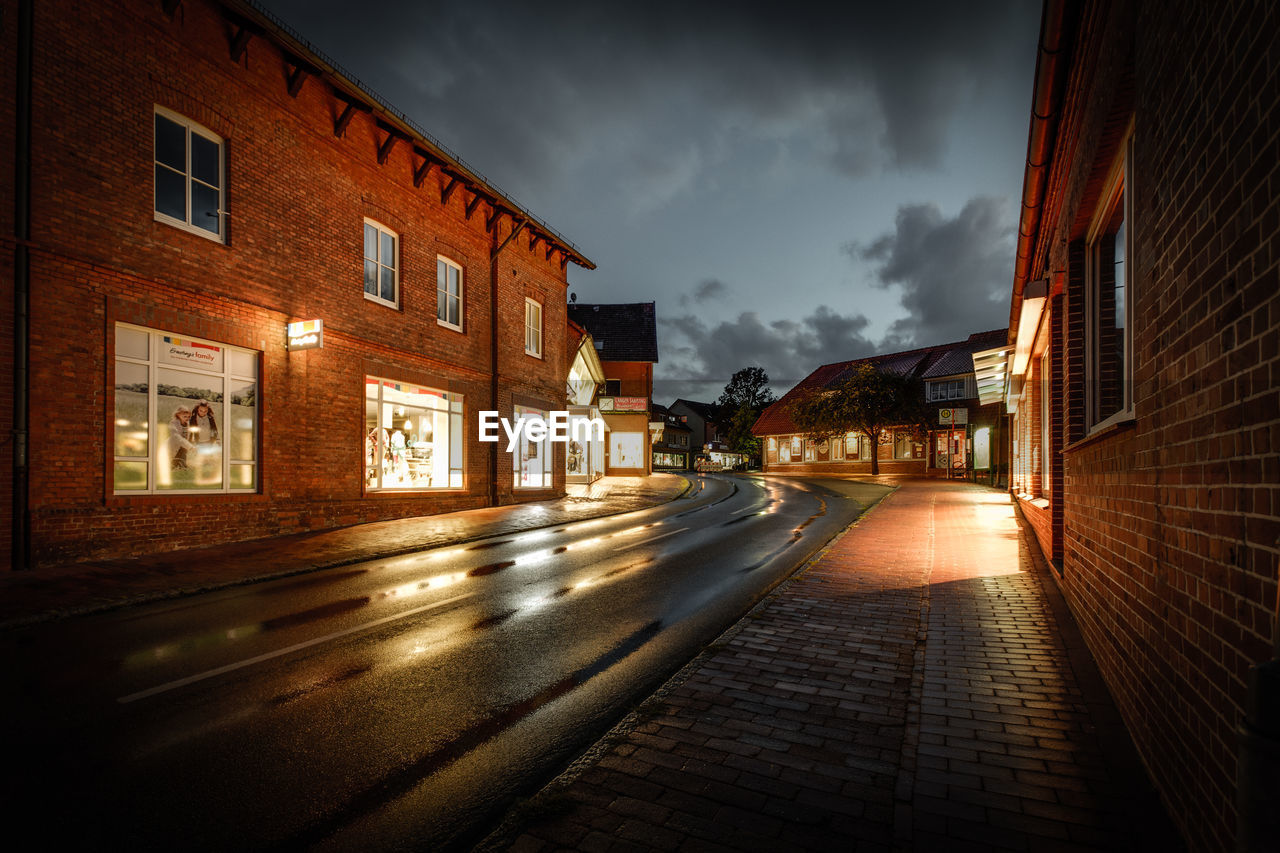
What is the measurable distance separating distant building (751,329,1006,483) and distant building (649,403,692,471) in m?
18.9

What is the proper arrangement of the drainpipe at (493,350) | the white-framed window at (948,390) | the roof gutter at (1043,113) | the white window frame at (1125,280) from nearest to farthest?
the white window frame at (1125,280) < the roof gutter at (1043,113) < the drainpipe at (493,350) < the white-framed window at (948,390)

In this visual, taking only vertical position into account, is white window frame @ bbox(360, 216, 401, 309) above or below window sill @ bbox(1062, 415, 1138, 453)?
above

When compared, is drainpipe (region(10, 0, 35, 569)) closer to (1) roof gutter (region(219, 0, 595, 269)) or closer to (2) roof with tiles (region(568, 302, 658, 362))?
(1) roof gutter (region(219, 0, 595, 269))

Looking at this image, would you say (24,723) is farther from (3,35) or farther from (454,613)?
(3,35)

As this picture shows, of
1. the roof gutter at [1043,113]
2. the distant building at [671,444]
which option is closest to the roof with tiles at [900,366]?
the distant building at [671,444]

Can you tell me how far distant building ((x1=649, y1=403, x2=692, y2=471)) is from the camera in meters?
71.7

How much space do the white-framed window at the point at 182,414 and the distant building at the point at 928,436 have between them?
32.2 meters

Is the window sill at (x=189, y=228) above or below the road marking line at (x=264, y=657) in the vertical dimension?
above

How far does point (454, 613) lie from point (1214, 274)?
6.18 m

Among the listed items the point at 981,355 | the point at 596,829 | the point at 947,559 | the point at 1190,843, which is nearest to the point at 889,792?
the point at 1190,843

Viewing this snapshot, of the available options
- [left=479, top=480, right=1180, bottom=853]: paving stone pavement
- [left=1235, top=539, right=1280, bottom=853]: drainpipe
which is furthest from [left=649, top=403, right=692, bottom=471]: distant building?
[left=1235, top=539, right=1280, bottom=853]: drainpipe

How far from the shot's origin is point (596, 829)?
2750 mm

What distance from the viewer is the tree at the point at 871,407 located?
40.4 metres

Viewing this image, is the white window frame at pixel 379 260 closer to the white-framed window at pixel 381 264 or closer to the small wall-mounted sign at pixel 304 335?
the white-framed window at pixel 381 264
